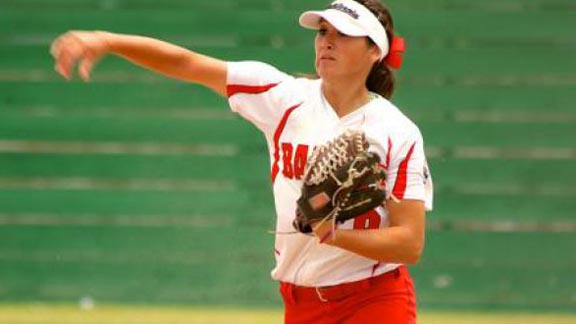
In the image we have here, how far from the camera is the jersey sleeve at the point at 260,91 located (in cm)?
427

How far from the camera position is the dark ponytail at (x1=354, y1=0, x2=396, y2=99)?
432cm

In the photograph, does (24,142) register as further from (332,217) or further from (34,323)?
(332,217)

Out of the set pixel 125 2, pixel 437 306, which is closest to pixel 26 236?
pixel 125 2

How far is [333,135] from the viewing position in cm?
419

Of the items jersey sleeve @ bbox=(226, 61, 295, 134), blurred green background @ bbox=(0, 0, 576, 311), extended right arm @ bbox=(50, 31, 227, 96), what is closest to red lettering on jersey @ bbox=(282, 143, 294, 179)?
jersey sleeve @ bbox=(226, 61, 295, 134)

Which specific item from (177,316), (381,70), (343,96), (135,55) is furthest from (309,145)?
(177,316)

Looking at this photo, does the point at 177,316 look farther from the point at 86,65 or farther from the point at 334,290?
the point at 86,65

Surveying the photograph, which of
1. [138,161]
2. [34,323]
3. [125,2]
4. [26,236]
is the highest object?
[125,2]

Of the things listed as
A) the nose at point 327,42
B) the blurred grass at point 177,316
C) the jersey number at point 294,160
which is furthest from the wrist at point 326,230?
the blurred grass at point 177,316

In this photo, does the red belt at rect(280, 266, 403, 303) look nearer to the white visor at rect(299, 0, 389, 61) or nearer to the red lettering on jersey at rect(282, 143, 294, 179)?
the red lettering on jersey at rect(282, 143, 294, 179)

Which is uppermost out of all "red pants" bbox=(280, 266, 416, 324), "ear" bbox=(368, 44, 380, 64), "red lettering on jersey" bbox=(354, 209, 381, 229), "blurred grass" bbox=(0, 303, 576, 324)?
"ear" bbox=(368, 44, 380, 64)

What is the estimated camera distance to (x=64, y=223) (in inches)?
326

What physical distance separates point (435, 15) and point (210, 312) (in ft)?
7.84

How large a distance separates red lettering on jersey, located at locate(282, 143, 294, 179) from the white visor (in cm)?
42
